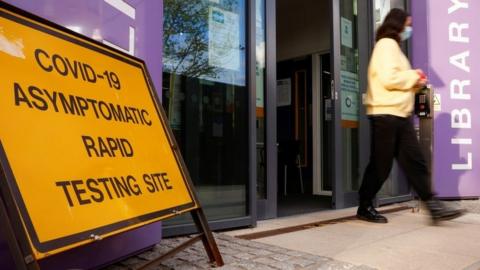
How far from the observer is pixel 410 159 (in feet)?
11.3

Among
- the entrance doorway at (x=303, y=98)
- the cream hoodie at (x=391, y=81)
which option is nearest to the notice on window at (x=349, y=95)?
the entrance doorway at (x=303, y=98)

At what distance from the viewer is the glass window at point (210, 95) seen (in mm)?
3361

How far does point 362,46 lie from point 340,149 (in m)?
1.27

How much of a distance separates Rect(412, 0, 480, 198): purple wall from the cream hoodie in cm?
222

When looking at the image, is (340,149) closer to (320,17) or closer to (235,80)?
(235,80)

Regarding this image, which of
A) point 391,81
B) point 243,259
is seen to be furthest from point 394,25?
point 243,259

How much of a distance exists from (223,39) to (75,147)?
2.18m

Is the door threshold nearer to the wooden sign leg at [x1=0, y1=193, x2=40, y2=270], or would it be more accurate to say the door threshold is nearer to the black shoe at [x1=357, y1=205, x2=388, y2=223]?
the black shoe at [x1=357, y1=205, x2=388, y2=223]

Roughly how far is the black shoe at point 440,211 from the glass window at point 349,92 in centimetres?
161

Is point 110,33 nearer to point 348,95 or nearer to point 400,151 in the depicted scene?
point 400,151

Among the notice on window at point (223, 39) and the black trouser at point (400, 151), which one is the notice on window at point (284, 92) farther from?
the black trouser at point (400, 151)

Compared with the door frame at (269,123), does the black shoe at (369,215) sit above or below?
below

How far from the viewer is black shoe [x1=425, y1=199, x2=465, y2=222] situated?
129 inches

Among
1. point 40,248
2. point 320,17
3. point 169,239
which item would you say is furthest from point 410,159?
point 320,17
